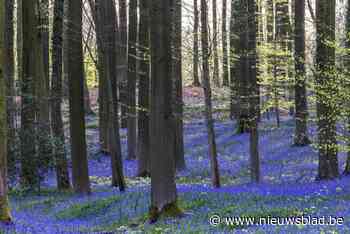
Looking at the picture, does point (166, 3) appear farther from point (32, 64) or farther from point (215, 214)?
point (32, 64)

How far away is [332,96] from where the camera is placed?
14.3 metres

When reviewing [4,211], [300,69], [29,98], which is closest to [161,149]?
[4,211]

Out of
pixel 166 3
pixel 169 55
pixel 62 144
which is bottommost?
pixel 62 144

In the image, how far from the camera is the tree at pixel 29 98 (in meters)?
19.4

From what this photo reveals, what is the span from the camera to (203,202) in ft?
43.7

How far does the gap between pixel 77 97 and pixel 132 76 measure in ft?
34.0

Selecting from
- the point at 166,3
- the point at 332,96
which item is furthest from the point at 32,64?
the point at 332,96

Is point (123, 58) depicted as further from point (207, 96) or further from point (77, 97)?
point (207, 96)

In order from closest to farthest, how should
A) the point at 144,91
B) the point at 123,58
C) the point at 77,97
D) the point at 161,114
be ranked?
the point at 161,114, the point at 77,97, the point at 144,91, the point at 123,58

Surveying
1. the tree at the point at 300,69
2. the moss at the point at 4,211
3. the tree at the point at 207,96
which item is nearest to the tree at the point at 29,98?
the tree at the point at 207,96

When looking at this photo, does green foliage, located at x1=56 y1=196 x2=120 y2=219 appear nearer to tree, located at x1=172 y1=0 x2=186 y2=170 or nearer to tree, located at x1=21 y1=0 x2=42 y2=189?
tree, located at x1=21 y1=0 x2=42 y2=189

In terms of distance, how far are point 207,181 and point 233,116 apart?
66.9 ft

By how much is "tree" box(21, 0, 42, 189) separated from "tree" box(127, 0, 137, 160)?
5232mm

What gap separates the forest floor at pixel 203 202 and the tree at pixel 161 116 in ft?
1.73
